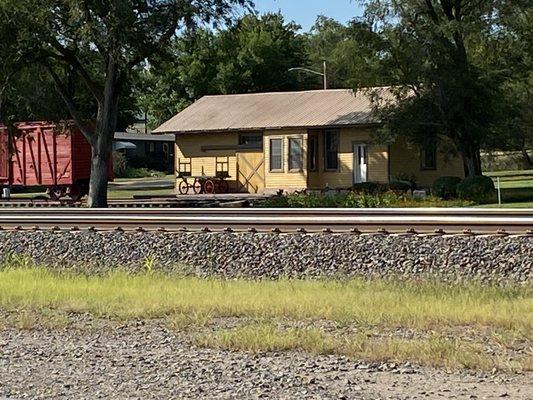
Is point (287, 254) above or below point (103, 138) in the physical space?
below

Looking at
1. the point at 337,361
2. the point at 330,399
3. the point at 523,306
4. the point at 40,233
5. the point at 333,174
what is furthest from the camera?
the point at 333,174

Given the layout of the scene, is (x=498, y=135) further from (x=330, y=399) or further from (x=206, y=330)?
(x=330, y=399)

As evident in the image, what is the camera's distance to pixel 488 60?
36219 mm

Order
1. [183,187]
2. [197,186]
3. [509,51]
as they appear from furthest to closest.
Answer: [183,187], [197,186], [509,51]

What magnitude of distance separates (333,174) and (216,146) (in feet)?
20.9

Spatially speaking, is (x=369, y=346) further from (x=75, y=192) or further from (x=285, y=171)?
(x=75, y=192)

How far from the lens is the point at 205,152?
45.4m

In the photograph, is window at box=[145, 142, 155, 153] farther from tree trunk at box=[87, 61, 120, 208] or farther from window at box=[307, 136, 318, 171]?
tree trunk at box=[87, 61, 120, 208]

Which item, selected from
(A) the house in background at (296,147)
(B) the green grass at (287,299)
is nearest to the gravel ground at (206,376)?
(B) the green grass at (287,299)

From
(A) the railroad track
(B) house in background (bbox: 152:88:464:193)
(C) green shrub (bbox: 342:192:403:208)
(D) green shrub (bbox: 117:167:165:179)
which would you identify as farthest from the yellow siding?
(D) green shrub (bbox: 117:167:165:179)

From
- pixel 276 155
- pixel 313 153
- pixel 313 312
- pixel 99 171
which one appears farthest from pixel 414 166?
pixel 313 312

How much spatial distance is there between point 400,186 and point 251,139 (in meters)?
10.1

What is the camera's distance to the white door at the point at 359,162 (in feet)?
135

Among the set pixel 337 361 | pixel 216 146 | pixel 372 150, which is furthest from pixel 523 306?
pixel 216 146
